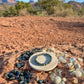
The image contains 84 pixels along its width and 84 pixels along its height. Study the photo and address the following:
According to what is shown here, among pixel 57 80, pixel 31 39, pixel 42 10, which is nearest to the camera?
pixel 57 80

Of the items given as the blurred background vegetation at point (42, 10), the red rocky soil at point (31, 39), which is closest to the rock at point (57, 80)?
the red rocky soil at point (31, 39)

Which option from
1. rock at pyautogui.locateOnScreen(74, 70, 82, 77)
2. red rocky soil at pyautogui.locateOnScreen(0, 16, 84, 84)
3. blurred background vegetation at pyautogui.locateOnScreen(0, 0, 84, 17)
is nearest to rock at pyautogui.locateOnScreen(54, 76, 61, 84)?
rock at pyautogui.locateOnScreen(74, 70, 82, 77)

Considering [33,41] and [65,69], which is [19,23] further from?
[65,69]

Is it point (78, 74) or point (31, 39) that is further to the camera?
point (31, 39)

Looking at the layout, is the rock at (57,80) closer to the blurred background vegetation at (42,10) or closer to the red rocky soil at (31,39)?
the red rocky soil at (31,39)

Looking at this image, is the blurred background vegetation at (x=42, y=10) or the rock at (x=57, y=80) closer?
the rock at (x=57, y=80)

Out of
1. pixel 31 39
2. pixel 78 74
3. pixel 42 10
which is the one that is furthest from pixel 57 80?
pixel 42 10

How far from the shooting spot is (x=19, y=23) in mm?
5090

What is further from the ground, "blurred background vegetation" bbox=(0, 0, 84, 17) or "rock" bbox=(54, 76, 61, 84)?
"blurred background vegetation" bbox=(0, 0, 84, 17)

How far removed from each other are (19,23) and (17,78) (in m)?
3.78

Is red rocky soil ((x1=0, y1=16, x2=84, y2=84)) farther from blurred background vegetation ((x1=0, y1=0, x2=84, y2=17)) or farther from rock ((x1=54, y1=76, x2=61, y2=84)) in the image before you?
blurred background vegetation ((x1=0, y1=0, x2=84, y2=17))

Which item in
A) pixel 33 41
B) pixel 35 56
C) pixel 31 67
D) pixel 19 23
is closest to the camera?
pixel 31 67

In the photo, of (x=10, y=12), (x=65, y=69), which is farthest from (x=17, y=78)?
(x=10, y=12)

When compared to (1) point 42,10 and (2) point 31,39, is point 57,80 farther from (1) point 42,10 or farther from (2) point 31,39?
(1) point 42,10
